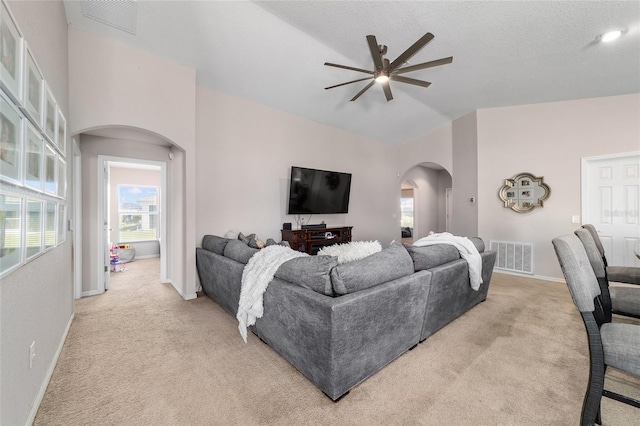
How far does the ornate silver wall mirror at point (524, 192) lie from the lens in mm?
4598

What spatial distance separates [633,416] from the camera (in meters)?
1.48

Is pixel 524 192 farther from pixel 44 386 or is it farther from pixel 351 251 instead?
pixel 44 386

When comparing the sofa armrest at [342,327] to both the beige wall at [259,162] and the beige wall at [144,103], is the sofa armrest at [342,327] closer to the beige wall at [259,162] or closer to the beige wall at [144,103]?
the beige wall at [144,103]

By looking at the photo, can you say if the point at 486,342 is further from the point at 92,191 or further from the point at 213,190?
the point at 92,191

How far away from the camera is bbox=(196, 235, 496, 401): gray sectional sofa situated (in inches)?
62.2

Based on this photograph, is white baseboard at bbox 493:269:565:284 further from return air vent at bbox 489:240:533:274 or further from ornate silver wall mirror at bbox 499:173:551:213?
ornate silver wall mirror at bbox 499:173:551:213

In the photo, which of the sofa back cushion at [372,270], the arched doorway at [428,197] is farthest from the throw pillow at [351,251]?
the arched doorway at [428,197]

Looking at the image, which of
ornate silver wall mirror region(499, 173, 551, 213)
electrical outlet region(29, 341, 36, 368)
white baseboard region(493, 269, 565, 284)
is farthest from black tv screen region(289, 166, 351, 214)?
electrical outlet region(29, 341, 36, 368)

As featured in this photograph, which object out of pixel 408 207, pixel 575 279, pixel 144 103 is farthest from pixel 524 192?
pixel 144 103

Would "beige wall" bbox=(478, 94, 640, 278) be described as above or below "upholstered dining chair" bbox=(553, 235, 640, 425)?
above

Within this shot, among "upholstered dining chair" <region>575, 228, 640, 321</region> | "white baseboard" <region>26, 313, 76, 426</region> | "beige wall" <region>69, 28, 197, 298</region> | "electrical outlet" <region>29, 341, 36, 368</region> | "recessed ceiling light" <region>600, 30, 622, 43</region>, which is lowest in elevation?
"white baseboard" <region>26, 313, 76, 426</region>

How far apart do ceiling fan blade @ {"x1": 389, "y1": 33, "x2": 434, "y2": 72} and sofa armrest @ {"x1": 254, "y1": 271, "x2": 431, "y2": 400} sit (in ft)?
7.06

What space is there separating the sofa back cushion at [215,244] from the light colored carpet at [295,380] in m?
0.78

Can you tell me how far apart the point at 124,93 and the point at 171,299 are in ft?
8.60
